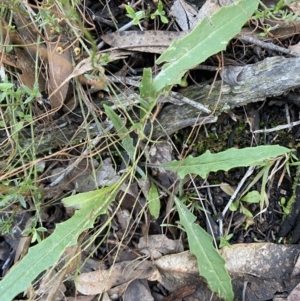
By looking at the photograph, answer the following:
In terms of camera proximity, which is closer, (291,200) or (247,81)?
(247,81)

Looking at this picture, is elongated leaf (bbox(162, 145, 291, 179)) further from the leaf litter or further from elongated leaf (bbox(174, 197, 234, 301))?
elongated leaf (bbox(174, 197, 234, 301))

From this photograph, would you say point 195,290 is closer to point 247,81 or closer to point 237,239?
point 237,239

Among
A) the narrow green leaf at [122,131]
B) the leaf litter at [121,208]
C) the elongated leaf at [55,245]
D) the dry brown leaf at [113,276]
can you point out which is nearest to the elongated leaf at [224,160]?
the leaf litter at [121,208]

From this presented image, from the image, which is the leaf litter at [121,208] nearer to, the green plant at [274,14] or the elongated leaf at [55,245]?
the elongated leaf at [55,245]

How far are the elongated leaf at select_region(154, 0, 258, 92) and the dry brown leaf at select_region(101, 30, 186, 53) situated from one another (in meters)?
0.10

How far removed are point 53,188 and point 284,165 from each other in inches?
29.4

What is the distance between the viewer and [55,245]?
1317 millimetres

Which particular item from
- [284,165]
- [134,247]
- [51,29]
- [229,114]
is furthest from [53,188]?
[284,165]

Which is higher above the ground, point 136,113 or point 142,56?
point 142,56

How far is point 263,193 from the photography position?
1459 mm

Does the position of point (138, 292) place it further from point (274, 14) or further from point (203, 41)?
point (274, 14)

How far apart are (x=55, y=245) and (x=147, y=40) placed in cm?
67

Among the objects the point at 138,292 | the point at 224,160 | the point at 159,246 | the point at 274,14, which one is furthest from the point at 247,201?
the point at 274,14

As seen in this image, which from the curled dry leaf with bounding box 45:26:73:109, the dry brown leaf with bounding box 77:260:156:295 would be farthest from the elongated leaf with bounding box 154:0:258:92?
the dry brown leaf with bounding box 77:260:156:295
